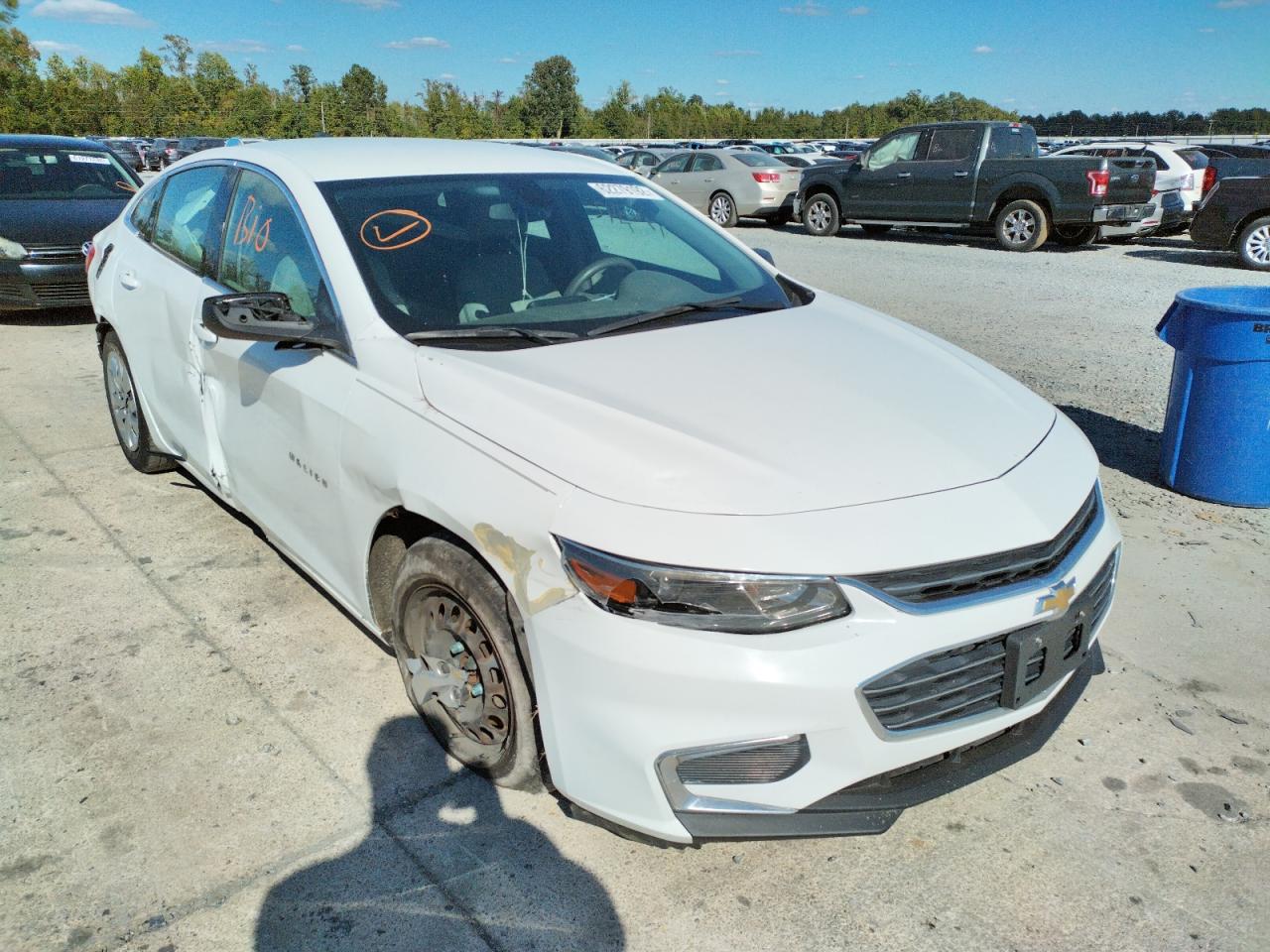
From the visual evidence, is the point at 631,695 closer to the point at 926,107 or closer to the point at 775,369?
the point at 775,369

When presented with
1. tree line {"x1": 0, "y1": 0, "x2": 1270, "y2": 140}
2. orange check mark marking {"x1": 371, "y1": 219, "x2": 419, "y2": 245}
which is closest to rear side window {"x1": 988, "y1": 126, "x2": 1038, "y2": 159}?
orange check mark marking {"x1": 371, "y1": 219, "x2": 419, "y2": 245}

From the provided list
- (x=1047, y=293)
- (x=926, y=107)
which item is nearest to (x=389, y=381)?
Result: (x=1047, y=293)

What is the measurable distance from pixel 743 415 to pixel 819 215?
16441mm

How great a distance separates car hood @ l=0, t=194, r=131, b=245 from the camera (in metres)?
9.13

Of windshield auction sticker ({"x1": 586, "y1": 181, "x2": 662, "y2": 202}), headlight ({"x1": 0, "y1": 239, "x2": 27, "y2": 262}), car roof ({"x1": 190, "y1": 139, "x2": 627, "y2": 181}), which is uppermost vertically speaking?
car roof ({"x1": 190, "y1": 139, "x2": 627, "y2": 181})

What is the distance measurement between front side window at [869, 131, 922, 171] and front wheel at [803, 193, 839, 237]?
1.20 meters

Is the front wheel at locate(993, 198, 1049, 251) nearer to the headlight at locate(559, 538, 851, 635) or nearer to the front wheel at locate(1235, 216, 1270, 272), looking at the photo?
the front wheel at locate(1235, 216, 1270, 272)

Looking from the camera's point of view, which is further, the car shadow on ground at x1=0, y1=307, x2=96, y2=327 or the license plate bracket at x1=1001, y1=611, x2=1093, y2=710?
the car shadow on ground at x1=0, y1=307, x2=96, y2=327

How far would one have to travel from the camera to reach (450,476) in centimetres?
258

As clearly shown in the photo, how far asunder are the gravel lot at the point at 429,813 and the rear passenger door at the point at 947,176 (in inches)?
484

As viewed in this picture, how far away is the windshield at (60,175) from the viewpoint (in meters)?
9.97

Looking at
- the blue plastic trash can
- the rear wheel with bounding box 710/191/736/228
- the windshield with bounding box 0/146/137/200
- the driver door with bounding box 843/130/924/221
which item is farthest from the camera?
the rear wheel with bounding box 710/191/736/228

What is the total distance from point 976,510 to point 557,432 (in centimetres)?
101

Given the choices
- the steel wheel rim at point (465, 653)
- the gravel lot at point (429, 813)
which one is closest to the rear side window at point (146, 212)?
the gravel lot at point (429, 813)
